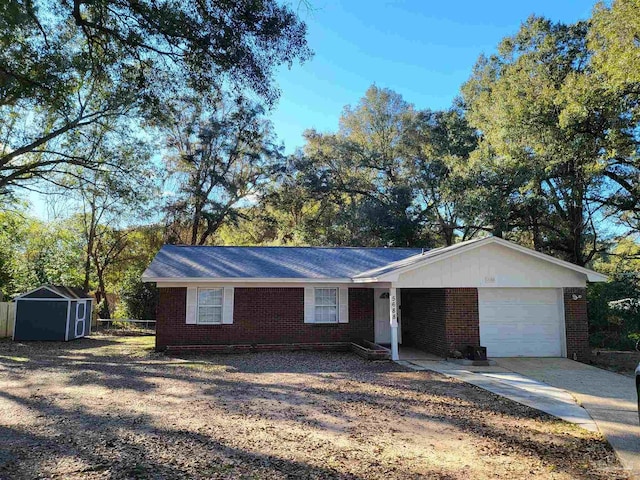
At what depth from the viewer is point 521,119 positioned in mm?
18156

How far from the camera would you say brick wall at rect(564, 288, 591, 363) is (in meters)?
13.4

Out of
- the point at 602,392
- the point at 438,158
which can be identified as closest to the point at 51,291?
the point at 602,392

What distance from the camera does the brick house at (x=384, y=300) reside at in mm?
13125

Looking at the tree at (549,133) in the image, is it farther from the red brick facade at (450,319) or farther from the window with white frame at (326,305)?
the window with white frame at (326,305)

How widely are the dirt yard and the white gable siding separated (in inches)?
134

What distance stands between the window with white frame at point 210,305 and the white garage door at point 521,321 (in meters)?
8.22

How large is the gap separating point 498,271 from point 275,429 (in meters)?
9.36

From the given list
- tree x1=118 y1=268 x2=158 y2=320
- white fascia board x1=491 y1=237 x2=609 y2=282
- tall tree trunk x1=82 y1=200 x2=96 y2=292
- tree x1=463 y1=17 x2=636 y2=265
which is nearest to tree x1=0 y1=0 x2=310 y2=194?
white fascia board x1=491 y1=237 x2=609 y2=282

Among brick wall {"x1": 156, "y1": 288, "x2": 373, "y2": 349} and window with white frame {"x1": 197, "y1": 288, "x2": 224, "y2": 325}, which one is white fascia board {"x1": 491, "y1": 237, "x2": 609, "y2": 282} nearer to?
brick wall {"x1": 156, "y1": 288, "x2": 373, "y2": 349}

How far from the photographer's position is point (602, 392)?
909 cm

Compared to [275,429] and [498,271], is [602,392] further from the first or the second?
[275,429]

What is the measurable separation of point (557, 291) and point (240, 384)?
396 inches

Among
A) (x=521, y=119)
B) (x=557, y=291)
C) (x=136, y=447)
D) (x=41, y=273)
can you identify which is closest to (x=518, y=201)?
(x=521, y=119)

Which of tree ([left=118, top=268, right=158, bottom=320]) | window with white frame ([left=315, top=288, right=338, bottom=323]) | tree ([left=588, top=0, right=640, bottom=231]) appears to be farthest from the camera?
tree ([left=118, top=268, right=158, bottom=320])
